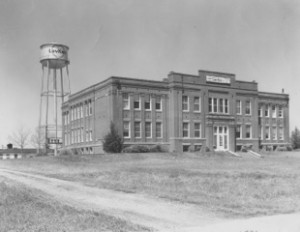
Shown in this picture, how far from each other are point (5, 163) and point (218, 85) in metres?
27.8

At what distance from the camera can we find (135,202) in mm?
15188

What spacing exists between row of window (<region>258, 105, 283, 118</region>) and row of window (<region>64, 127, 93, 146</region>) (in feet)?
73.8

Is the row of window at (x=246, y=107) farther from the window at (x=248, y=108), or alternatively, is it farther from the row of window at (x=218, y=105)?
the row of window at (x=218, y=105)

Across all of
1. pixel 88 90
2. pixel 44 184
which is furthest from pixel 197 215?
pixel 88 90

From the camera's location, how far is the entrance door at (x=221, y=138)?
54.0 metres

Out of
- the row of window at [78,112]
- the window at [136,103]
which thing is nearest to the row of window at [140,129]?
the window at [136,103]

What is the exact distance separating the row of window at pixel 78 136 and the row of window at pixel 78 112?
1707 millimetres

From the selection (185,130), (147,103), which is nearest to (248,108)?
(185,130)

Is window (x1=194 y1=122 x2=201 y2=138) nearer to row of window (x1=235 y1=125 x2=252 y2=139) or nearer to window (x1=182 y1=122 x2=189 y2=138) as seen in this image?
window (x1=182 y1=122 x2=189 y2=138)

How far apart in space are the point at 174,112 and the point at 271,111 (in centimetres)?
1762

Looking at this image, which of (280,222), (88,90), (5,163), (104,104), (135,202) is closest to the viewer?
(280,222)

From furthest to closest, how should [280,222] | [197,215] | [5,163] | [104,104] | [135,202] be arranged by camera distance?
[104,104], [5,163], [135,202], [197,215], [280,222]

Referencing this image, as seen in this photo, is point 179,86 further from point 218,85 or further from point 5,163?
point 5,163

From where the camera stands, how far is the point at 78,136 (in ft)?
190
